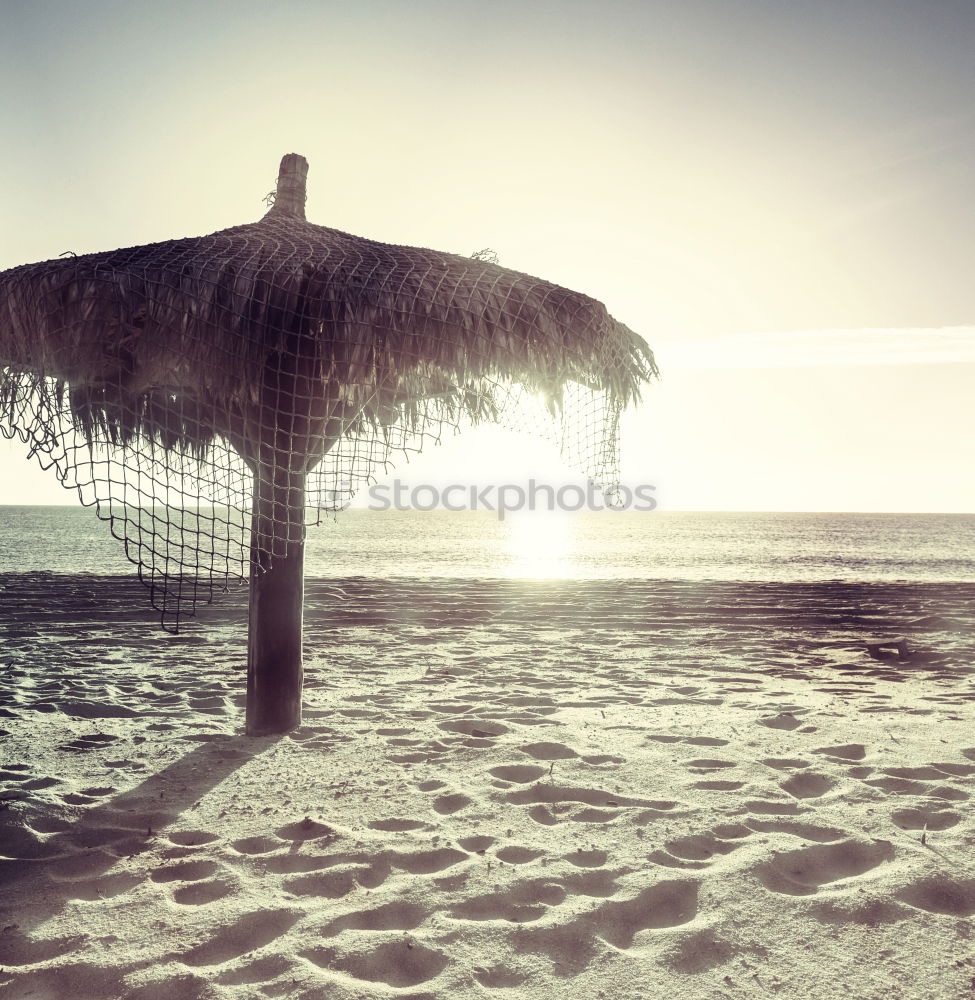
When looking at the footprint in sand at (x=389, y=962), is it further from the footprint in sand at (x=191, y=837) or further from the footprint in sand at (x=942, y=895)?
the footprint in sand at (x=942, y=895)

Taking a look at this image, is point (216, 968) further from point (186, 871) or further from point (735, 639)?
point (735, 639)

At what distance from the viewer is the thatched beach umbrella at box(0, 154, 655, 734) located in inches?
141

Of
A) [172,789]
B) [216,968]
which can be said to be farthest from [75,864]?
[216,968]

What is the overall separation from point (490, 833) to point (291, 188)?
439cm

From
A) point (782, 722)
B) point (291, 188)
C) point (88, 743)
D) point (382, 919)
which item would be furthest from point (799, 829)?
point (291, 188)

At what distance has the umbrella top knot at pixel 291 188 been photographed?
4898 millimetres

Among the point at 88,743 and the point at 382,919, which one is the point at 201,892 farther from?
the point at 88,743

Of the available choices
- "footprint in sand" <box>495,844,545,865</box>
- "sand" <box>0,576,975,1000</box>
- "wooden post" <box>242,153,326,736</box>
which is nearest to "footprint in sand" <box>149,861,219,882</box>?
"sand" <box>0,576,975,1000</box>

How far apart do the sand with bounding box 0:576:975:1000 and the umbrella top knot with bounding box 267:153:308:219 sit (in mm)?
3575

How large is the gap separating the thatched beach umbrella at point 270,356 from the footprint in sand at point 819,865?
8.82ft

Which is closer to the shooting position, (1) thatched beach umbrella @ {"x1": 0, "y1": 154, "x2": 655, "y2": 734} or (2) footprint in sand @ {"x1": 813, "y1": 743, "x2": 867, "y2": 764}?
(1) thatched beach umbrella @ {"x1": 0, "y1": 154, "x2": 655, "y2": 734}

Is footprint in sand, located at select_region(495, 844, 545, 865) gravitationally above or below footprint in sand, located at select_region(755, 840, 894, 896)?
below

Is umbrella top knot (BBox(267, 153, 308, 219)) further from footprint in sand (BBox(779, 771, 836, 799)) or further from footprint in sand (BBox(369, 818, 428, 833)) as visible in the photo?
footprint in sand (BBox(779, 771, 836, 799))

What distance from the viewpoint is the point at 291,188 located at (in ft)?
16.2
